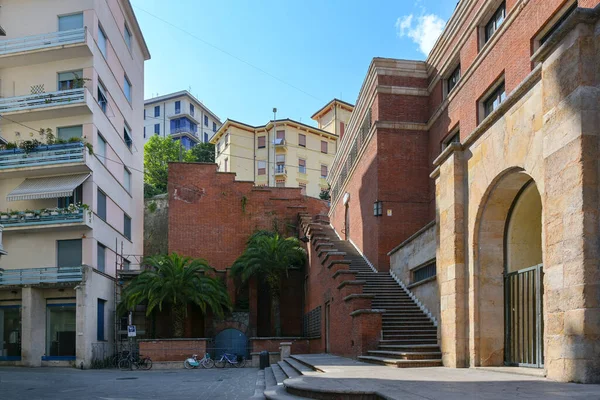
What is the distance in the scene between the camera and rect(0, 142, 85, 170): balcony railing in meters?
27.5

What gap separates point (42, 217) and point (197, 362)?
9858mm

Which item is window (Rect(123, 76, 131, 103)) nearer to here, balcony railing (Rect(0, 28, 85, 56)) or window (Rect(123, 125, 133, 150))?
window (Rect(123, 125, 133, 150))

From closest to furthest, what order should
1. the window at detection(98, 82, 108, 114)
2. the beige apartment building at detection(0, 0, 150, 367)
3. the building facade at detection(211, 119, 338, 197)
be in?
the beige apartment building at detection(0, 0, 150, 367), the window at detection(98, 82, 108, 114), the building facade at detection(211, 119, 338, 197)

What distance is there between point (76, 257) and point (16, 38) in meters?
11.3

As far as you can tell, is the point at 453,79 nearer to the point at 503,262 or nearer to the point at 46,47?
the point at 503,262

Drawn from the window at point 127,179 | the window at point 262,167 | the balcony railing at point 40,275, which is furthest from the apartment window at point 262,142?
the balcony railing at point 40,275

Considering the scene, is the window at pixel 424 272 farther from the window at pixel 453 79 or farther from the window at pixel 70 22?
the window at pixel 70 22

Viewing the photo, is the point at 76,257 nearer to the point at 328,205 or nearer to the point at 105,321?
the point at 105,321

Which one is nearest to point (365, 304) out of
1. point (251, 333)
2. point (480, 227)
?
point (480, 227)

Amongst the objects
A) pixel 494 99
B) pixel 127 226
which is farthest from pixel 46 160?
pixel 494 99

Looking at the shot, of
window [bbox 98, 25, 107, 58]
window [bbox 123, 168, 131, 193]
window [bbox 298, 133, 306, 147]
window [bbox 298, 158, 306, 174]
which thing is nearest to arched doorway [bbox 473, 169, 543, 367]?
window [bbox 98, 25, 107, 58]

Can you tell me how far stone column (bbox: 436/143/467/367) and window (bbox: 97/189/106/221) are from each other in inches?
811

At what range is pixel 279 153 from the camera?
212 feet

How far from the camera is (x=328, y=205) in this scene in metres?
42.0
